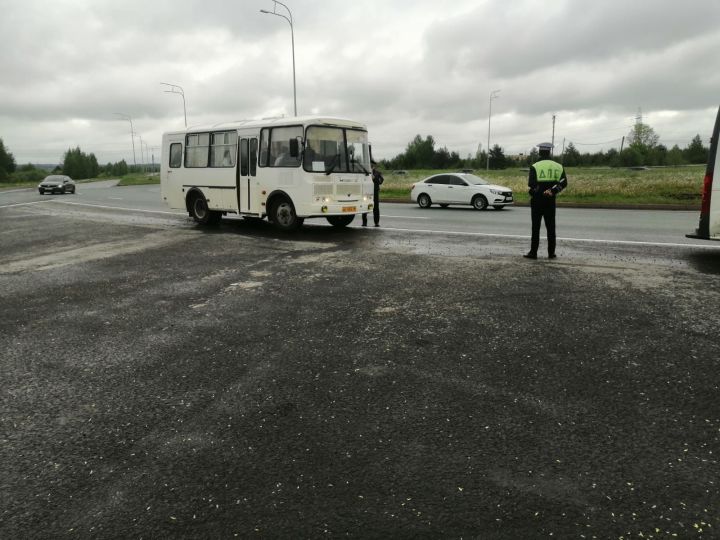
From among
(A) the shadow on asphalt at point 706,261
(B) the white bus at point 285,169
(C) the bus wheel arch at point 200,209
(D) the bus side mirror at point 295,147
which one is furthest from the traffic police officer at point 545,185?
(C) the bus wheel arch at point 200,209

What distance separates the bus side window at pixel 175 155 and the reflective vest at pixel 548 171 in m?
11.4

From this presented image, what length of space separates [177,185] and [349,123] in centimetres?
627

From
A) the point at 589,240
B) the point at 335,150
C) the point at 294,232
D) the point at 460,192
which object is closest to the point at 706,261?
the point at 589,240

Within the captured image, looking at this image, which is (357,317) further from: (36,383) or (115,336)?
(36,383)

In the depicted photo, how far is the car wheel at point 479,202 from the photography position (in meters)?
23.1

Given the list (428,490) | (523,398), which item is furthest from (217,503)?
(523,398)

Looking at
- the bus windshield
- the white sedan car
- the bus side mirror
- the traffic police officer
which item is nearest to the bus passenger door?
the bus side mirror

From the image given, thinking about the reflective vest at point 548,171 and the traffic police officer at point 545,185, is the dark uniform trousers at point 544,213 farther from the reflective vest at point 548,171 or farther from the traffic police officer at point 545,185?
the reflective vest at point 548,171

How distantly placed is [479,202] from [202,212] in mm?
12427

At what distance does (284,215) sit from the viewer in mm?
13727

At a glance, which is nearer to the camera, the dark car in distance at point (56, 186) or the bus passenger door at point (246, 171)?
the bus passenger door at point (246, 171)

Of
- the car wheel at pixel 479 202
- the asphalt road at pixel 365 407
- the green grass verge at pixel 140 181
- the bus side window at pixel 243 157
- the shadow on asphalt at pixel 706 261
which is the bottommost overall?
the asphalt road at pixel 365 407

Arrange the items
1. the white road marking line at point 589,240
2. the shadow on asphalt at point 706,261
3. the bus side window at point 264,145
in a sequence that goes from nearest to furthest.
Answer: the shadow on asphalt at point 706,261, the white road marking line at point 589,240, the bus side window at point 264,145

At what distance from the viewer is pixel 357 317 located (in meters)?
5.88
